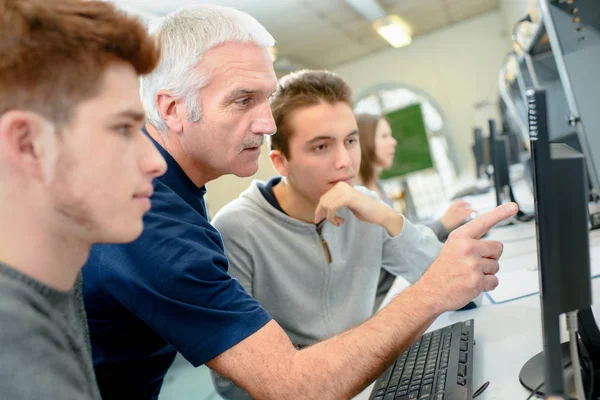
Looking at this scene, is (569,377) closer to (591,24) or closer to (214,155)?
(214,155)

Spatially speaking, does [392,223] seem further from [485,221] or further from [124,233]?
[124,233]

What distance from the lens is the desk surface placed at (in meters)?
0.78

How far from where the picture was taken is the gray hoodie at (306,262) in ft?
4.41

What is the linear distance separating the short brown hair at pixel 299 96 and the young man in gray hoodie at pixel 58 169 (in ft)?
2.78

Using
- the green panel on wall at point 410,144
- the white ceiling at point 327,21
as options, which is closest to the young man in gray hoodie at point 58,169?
the white ceiling at point 327,21

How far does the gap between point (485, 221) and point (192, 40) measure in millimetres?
684

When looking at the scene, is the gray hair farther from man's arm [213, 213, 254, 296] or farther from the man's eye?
the man's eye

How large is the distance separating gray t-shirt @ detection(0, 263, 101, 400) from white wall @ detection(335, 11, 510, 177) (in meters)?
8.08

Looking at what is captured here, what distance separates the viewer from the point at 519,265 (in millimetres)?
1471

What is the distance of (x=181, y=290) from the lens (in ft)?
2.72

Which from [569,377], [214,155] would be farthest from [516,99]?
[569,377]

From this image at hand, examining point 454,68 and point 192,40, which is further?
point 454,68

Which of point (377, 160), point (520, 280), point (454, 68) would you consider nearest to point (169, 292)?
point (520, 280)

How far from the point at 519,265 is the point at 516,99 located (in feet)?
7.03
